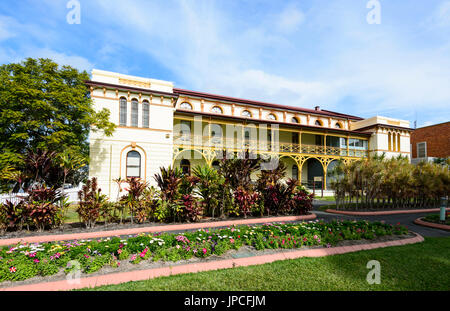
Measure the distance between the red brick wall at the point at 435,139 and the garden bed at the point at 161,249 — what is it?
29.0m

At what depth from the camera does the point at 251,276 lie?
367 centimetres

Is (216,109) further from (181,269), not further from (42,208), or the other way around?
(181,269)

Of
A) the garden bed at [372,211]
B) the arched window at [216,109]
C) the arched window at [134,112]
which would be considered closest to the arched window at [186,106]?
the arched window at [216,109]

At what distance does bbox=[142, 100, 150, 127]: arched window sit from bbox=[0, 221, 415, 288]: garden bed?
12393mm

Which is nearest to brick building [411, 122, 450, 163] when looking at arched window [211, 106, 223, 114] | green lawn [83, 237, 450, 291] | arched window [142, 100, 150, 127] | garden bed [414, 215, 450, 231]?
garden bed [414, 215, 450, 231]

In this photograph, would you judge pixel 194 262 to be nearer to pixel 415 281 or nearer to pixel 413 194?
pixel 415 281

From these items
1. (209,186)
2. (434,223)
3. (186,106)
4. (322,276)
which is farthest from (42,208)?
(186,106)

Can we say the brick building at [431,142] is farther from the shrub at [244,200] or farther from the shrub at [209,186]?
the shrub at [209,186]

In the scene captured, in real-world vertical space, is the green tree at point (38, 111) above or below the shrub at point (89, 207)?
above

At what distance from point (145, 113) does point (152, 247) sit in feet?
44.3

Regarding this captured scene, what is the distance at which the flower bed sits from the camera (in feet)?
12.1

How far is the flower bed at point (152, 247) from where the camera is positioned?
145 inches

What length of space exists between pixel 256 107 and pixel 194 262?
20.4 meters
